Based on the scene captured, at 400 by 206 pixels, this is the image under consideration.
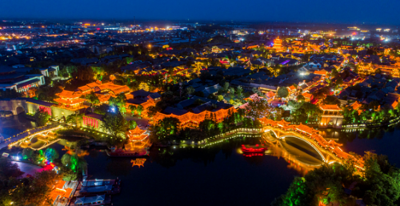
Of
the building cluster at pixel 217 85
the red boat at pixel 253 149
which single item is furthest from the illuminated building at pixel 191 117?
the red boat at pixel 253 149

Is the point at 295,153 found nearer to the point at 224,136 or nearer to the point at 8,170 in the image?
the point at 224,136

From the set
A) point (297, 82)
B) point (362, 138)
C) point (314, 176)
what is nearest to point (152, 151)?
point (314, 176)

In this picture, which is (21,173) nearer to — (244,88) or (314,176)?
(314,176)

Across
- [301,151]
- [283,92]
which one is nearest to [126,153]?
[301,151]

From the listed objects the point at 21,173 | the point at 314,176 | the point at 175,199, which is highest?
the point at 314,176

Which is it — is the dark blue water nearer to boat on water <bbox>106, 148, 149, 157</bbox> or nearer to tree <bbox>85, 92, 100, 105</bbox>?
boat on water <bbox>106, 148, 149, 157</bbox>

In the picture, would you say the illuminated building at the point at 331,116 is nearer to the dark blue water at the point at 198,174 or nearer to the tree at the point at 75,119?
the dark blue water at the point at 198,174
